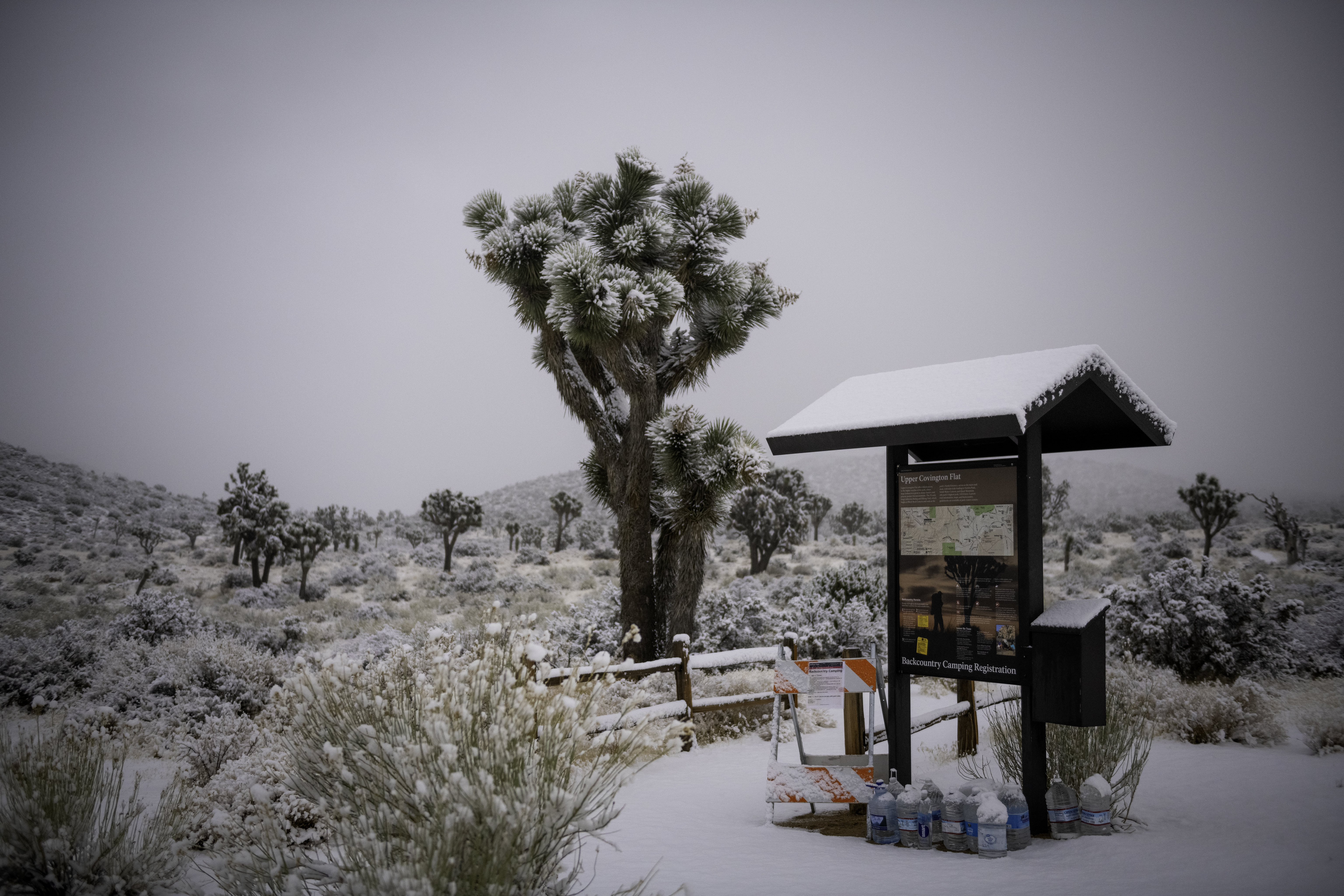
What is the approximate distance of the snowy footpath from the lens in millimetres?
4324

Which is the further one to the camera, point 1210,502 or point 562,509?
point 562,509

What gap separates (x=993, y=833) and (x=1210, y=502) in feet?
83.8

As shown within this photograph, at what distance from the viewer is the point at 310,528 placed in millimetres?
24031

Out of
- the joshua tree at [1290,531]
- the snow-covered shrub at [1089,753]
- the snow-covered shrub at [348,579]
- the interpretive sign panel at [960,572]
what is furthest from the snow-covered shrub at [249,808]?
the joshua tree at [1290,531]

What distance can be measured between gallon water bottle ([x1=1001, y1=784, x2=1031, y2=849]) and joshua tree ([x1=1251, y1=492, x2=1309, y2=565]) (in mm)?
22609

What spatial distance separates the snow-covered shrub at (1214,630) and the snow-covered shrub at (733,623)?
637 centimetres

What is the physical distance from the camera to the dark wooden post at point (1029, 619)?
5.29 metres

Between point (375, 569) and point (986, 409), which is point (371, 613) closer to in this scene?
point (375, 569)

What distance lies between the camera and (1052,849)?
499 cm

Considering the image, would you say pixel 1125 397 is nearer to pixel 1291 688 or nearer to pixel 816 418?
pixel 816 418

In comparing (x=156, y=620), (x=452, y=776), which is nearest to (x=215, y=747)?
(x=452, y=776)

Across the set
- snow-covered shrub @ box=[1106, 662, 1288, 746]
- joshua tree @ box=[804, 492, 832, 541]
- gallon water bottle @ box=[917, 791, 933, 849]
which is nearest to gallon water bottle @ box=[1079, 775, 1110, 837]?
gallon water bottle @ box=[917, 791, 933, 849]

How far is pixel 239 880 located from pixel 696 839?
304cm

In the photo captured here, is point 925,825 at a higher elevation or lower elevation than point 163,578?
lower
